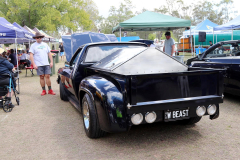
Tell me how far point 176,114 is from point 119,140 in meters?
1.00

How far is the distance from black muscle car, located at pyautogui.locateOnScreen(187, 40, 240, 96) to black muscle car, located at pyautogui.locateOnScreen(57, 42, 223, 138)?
2.32 metres

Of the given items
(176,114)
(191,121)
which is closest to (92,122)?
(176,114)

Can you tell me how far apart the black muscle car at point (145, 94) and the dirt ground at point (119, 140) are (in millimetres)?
293

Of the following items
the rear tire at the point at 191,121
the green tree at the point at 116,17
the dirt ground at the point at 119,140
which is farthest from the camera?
the green tree at the point at 116,17

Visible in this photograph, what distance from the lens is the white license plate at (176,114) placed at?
3252 mm

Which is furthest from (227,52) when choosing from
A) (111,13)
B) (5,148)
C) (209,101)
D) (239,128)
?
(111,13)

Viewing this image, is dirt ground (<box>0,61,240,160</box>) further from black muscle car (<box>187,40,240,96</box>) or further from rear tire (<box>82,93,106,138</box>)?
black muscle car (<box>187,40,240,96</box>)

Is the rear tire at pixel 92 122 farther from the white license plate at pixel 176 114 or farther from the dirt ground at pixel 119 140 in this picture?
the white license plate at pixel 176 114

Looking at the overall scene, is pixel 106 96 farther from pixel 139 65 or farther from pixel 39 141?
pixel 39 141

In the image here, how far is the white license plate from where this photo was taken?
3.25 metres

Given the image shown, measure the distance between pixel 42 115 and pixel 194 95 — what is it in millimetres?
3470

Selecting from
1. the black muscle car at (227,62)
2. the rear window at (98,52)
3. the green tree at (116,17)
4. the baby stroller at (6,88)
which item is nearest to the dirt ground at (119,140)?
the baby stroller at (6,88)

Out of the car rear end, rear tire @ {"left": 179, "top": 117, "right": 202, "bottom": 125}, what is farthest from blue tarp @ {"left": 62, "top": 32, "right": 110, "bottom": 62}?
the car rear end

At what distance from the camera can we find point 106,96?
10.5ft
